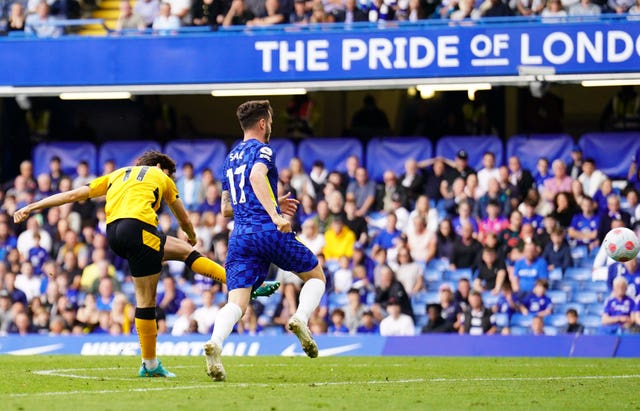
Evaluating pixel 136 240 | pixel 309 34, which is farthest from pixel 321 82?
pixel 136 240

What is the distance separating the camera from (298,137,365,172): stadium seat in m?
22.5

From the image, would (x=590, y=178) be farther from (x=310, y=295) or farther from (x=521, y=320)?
(x=310, y=295)

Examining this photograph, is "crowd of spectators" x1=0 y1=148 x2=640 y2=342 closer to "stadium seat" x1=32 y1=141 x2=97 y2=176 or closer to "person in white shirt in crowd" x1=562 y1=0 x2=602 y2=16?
"stadium seat" x1=32 y1=141 x2=97 y2=176

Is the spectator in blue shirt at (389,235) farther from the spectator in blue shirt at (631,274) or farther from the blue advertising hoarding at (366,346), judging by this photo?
the spectator in blue shirt at (631,274)

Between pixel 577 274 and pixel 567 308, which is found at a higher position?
pixel 577 274

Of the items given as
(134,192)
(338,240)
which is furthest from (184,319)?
(134,192)

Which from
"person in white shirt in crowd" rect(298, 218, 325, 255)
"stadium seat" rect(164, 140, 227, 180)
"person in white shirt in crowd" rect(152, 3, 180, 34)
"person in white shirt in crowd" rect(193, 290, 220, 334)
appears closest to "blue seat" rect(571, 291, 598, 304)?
"person in white shirt in crowd" rect(298, 218, 325, 255)

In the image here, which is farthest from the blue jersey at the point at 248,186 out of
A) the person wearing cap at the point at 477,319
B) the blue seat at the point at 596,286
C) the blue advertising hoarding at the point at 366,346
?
the blue seat at the point at 596,286

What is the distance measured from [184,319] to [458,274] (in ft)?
13.7

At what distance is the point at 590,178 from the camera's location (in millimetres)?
20484

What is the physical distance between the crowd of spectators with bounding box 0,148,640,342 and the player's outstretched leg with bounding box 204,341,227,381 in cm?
900

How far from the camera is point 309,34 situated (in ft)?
68.6

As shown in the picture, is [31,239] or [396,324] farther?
[31,239]

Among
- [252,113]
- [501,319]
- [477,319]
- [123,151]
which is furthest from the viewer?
[123,151]
